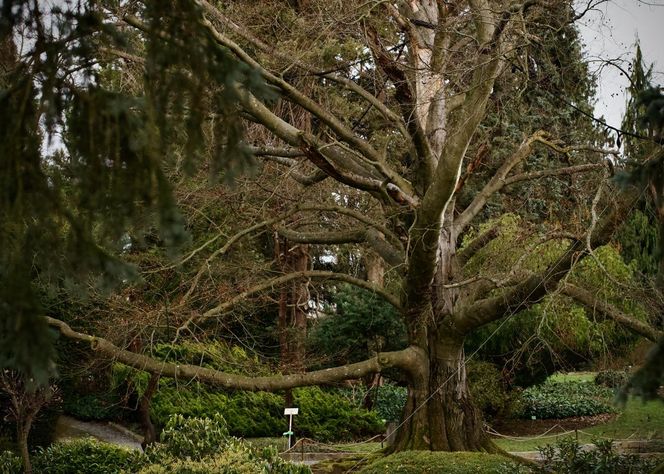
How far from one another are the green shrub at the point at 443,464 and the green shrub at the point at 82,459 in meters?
4.88

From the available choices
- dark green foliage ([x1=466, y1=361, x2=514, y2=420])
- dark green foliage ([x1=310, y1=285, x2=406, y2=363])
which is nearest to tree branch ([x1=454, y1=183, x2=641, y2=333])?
dark green foliage ([x1=310, y1=285, x2=406, y2=363])

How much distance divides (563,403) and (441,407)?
13665 mm

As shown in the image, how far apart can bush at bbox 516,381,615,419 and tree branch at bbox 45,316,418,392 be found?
12307 mm

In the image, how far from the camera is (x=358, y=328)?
2152cm

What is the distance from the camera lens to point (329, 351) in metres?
21.5

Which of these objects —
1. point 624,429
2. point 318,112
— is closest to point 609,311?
point 318,112

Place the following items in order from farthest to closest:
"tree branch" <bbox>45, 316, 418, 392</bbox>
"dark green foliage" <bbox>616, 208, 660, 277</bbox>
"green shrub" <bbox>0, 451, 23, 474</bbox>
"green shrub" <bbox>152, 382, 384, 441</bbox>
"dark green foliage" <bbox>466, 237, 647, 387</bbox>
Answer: "dark green foliage" <bbox>616, 208, 660, 277</bbox>
"green shrub" <bbox>152, 382, 384, 441</bbox>
"dark green foliage" <bbox>466, 237, 647, 387</bbox>
"green shrub" <bbox>0, 451, 23, 474</bbox>
"tree branch" <bbox>45, 316, 418, 392</bbox>

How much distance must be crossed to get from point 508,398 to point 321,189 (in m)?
9.74

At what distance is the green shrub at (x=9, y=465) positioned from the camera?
1354 cm

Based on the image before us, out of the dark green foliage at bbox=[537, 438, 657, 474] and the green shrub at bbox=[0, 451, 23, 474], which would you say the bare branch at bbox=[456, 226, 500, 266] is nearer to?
the dark green foliage at bbox=[537, 438, 657, 474]

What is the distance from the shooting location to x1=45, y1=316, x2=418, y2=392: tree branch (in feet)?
37.7

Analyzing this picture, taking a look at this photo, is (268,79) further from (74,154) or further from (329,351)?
(329,351)

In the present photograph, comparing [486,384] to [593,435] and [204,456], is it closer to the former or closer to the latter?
[593,435]

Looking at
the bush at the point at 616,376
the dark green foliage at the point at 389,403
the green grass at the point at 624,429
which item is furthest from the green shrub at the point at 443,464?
the dark green foliage at the point at 389,403
